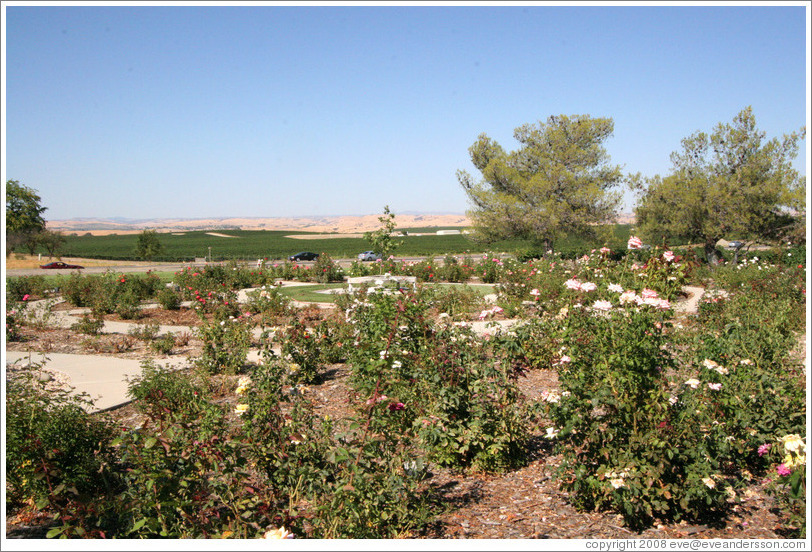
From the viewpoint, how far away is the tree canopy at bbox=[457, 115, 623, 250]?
29.0 meters

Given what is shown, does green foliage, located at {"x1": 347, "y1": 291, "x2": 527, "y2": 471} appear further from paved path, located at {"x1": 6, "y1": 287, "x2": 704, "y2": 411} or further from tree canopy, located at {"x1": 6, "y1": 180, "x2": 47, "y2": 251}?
tree canopy, located at {"x1": 6, "y1": 180, "x2": 47, "y2": 251}

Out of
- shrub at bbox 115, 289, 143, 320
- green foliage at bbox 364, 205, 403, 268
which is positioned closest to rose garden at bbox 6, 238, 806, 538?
green foliage at bbox 364, 205, 403, 268

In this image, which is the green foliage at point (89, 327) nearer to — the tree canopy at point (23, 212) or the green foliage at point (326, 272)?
the green foliage at point (326, 272)

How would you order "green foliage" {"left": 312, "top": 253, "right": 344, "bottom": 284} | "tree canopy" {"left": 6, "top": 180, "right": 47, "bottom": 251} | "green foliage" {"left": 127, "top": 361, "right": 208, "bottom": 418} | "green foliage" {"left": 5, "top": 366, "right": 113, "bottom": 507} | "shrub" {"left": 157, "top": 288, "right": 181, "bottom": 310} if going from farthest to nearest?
"tree canopy" {"left": 6, "top": 180, "right": 47, "bottom": 251} < "green foliage" {"left": 312, "top": 253, "right": 344, "bottom": 284} < "shrub" {"left": 157, "top": 288, "right": 181, "bottom": 310} < "green foliage" {"left": 127, "top": 361, "right": 208, "bottom": 418} < "green foliage" {"left": 5, "top": 366, "right": 113, "bottom": 507}

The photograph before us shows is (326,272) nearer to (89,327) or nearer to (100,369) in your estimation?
(89,327)

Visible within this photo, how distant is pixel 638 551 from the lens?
2902mm

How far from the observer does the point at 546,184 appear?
2895 centimetres

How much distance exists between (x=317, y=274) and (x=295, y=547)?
1761 centimetres

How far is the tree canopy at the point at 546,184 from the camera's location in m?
29.0

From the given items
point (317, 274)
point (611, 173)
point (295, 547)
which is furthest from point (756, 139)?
point (295, 547)

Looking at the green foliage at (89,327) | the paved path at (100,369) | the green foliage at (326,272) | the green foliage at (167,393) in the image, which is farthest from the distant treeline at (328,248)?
the green foliage at (167,393)

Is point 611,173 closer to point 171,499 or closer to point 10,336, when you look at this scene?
point 10,336

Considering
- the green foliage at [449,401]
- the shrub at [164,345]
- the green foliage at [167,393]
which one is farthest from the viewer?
the shrub at [164,345]

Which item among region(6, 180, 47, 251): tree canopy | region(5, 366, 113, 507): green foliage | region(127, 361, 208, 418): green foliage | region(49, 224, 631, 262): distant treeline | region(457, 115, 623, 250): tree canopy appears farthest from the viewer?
region(6, 180, 47, 251): tree canopy
